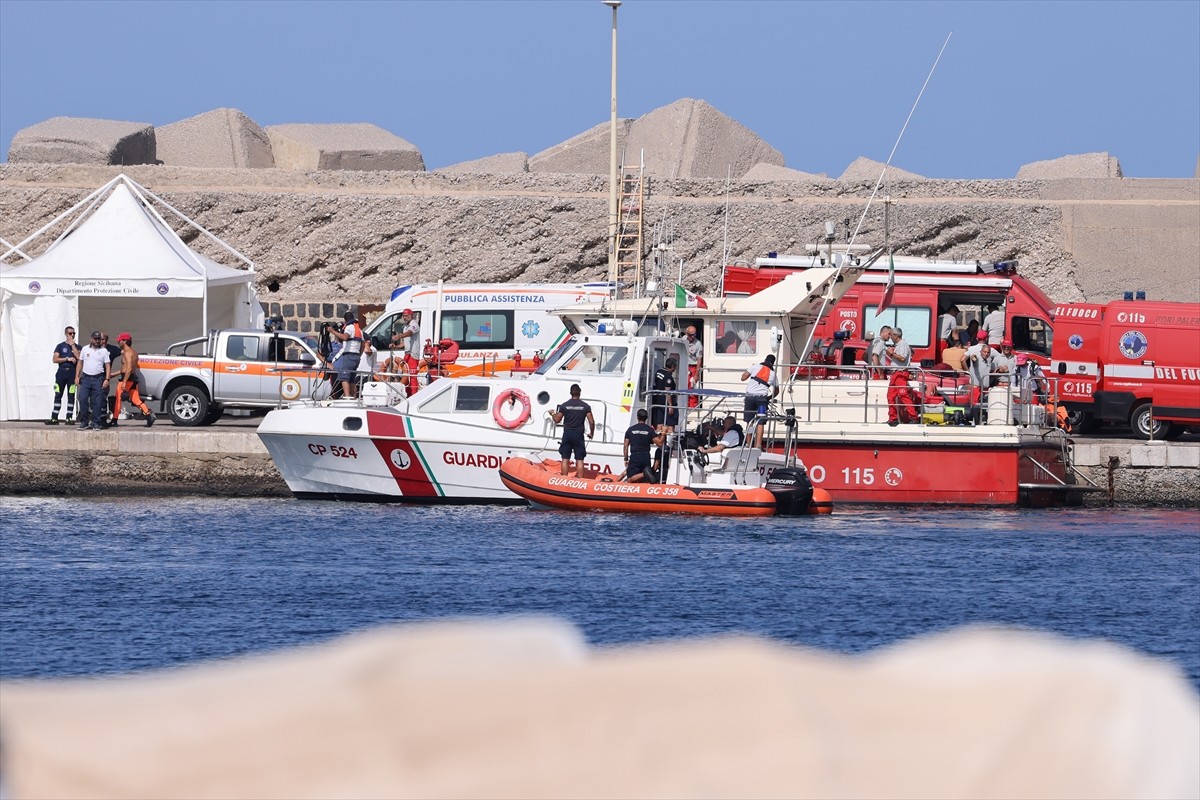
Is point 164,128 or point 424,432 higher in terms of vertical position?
point 164,128

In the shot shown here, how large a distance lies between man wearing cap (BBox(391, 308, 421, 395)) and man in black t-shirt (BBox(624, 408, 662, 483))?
5.04 m

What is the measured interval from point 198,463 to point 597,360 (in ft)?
18.5

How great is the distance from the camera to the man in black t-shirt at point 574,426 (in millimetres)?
17938

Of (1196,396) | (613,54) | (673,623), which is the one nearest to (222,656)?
(673,623)

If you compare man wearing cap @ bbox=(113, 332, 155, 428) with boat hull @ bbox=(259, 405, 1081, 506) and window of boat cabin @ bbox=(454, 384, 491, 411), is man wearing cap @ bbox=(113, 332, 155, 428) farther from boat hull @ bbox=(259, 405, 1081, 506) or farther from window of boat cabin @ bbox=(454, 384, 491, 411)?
window of boat cabin @ bbox=(454, 384, 491, 411)

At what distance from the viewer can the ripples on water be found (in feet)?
40.5

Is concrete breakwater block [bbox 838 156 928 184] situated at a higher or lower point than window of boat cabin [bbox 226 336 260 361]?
higher

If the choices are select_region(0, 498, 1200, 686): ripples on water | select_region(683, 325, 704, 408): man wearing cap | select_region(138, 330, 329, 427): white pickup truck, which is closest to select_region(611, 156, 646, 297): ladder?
select_region(683, 325, 704, 408): man wearing cap

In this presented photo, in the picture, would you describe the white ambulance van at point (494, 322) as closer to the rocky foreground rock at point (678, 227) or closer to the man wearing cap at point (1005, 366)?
the man wearing cap at point (1005, 366)

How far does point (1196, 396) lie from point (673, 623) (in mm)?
11527

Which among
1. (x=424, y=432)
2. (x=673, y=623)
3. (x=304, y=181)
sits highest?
(x=304, y=181)

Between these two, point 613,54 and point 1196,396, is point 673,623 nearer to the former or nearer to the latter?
point 1196,396

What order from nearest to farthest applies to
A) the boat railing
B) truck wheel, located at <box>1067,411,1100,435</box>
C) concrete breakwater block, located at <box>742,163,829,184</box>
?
the boat railing < truck wheel, located at <box>1067,411,1100,435</box> < concrete breakwater block, located at <box>742,163,829,184</box>

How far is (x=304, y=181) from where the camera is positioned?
34.1 meters
